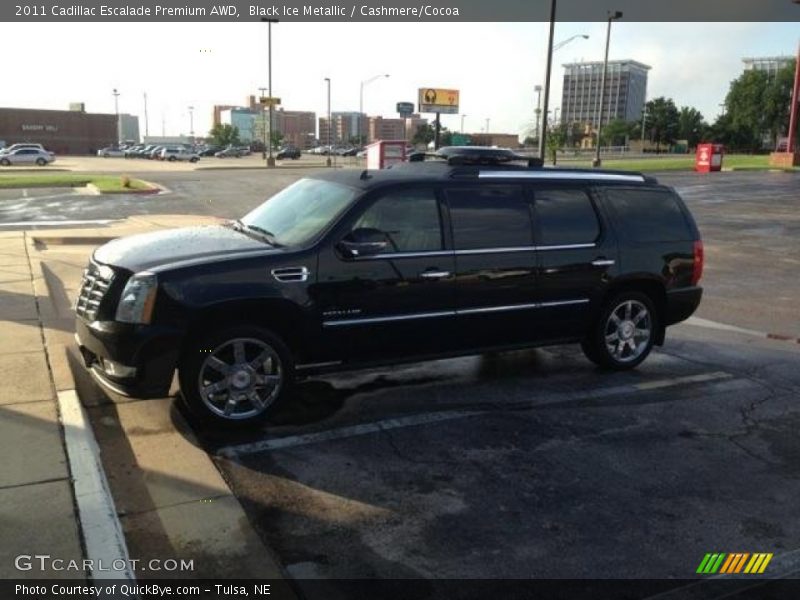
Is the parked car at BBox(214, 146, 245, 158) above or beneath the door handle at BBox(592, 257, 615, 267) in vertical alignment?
beneath

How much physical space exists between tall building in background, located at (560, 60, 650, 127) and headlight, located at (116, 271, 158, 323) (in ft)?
404

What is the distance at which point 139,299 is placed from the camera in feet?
15.6

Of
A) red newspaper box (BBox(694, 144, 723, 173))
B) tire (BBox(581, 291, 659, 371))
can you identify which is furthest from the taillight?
red newspaper box (BBox(694, 144, 723, 173))

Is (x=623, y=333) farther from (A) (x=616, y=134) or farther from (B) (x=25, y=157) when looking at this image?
(A) (x=616, y=134)

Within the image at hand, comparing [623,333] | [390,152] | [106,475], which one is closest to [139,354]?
[106,475]

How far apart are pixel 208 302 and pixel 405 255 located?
4.95 feet

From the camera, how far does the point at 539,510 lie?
4.11m

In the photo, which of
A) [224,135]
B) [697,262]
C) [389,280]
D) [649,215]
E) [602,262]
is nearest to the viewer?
[389,280]

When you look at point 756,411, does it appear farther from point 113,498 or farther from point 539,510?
point 113,498

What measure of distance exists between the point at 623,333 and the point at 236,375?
358 cm

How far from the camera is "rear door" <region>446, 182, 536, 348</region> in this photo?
5773 mm

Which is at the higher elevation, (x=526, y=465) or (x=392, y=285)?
(x=392, y=285)

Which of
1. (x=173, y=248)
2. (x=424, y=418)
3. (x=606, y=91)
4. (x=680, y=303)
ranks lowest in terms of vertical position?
(x=424, y=418)

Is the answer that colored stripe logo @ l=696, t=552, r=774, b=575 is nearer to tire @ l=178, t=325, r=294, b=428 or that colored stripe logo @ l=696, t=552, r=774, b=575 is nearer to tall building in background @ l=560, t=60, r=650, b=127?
Answer: tire @ l=178, t=325, r=294, b=428
